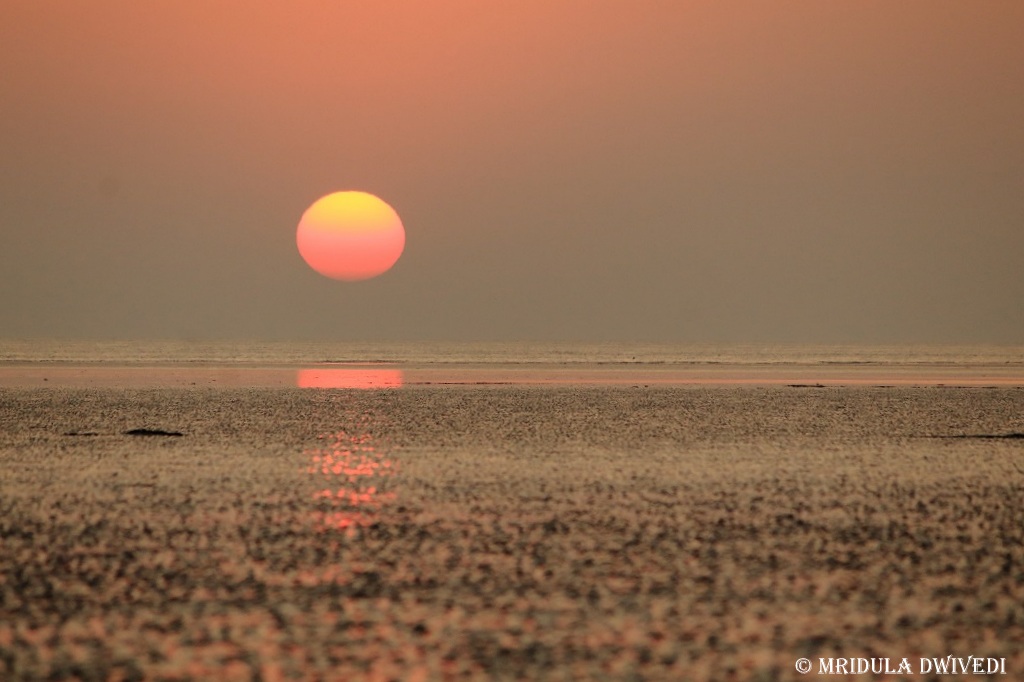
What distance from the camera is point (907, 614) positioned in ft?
26.0

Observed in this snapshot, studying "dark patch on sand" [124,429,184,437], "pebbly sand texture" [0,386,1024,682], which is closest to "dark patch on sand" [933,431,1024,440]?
"pebbly sand texture" [0,386,1024,682]

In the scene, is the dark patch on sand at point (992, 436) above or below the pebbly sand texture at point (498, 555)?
below

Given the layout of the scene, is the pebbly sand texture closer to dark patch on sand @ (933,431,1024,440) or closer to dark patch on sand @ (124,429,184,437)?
dark patch on sand @ (124,429,184,437)

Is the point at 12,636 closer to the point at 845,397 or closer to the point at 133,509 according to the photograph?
the point at 133,509

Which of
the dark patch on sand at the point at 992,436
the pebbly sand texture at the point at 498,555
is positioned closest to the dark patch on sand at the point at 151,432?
the pebbly sand texture at the point at 498,555

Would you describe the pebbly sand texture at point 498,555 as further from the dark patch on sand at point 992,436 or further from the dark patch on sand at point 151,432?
the dark patch on sand at point 992,436

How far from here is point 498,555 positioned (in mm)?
10062

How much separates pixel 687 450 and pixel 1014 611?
12250 millimetres

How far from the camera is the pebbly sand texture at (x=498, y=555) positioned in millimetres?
6988

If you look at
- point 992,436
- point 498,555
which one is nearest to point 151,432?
point 498,555

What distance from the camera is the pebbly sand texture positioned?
22.9 ft

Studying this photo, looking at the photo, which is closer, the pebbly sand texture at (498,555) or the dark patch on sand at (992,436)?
the pebbly sand texture at (498,555)

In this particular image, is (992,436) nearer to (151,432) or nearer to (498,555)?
(498,555)

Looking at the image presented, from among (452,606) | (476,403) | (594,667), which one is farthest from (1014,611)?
(476,403)
